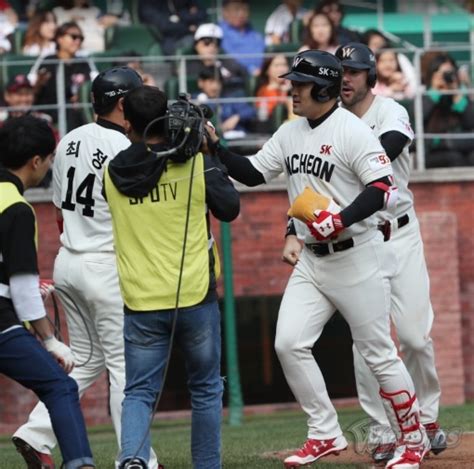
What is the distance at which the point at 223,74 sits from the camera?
50.6 feet

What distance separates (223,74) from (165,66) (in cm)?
72

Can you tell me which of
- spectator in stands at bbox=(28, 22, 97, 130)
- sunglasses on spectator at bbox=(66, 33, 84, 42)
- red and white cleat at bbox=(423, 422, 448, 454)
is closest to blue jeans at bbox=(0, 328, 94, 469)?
red and white cleat at bbox=(423, 422, 448, 454)

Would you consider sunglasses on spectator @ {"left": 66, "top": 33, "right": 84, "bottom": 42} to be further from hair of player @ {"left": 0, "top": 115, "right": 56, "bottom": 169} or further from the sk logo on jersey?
hair of player @ {"left": 0, "top": 115, "right": 56, "bottom": 169}

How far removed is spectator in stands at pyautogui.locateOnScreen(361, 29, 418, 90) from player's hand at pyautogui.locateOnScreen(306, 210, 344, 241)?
8.05m

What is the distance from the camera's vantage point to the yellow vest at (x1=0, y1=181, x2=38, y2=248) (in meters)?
6.67

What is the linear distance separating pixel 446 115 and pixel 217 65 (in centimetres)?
260

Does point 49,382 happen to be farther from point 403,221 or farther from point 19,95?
point 19,95

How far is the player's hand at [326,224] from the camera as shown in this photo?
747cm

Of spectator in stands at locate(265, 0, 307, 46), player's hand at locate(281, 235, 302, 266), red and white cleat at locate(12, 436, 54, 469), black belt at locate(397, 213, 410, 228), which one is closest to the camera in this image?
player's hand at locate(281, 235, 302, 266)

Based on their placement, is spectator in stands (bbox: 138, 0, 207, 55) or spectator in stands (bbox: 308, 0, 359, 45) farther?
spectator in stands (bbox: 138, 0, 207, 55)

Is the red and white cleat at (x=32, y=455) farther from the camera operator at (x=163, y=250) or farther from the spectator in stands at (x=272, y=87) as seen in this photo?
the spectator in stands at (x=272, y=87)

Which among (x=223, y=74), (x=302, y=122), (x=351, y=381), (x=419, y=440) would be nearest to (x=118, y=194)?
(x=302, y=122)

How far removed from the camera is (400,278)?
846 cm

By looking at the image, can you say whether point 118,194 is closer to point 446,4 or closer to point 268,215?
point 268,215
